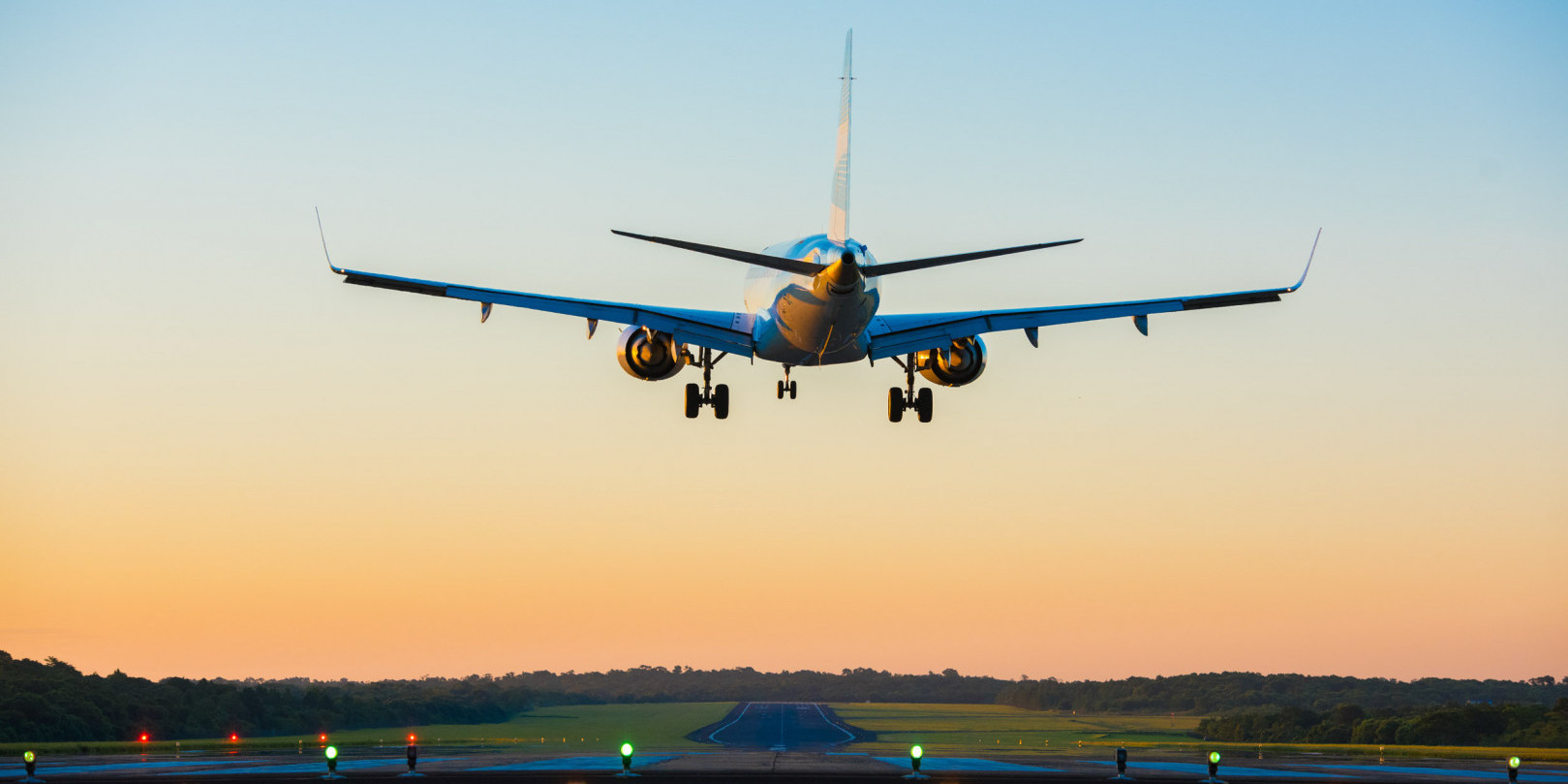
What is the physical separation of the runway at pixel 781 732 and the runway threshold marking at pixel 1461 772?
44.3 m

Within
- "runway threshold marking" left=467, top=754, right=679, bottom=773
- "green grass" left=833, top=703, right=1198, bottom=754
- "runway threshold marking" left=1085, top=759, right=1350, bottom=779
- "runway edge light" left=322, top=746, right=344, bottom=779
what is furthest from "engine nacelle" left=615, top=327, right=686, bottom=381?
"green grass" left=833, top=703, right=1198, bottom=754

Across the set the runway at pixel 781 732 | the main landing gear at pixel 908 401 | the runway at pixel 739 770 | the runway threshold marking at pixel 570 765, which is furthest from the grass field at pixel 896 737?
the main landing gear at pixel 908 401

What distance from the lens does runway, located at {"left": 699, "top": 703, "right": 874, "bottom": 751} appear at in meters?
108

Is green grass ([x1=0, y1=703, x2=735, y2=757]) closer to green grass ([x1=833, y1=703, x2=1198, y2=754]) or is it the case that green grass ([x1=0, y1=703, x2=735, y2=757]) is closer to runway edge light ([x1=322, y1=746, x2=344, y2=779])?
green grass ([x1=833, y1=703, x2=1198, y2=754])

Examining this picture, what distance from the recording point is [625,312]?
44.5 m

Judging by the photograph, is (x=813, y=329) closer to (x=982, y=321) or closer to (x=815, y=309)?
(x=815, y=309)

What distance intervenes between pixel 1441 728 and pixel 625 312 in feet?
233

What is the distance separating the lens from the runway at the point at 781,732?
10844 centimetres

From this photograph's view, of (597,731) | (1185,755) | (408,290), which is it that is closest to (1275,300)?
(408,290)

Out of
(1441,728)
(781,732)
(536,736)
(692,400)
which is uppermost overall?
(692,400)

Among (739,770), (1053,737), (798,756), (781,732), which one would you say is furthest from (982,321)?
(781,732)

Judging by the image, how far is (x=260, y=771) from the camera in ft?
174

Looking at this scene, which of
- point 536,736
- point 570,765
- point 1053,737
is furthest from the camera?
point 536,736

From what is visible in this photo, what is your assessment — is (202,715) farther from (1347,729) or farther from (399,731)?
(1347,729)
